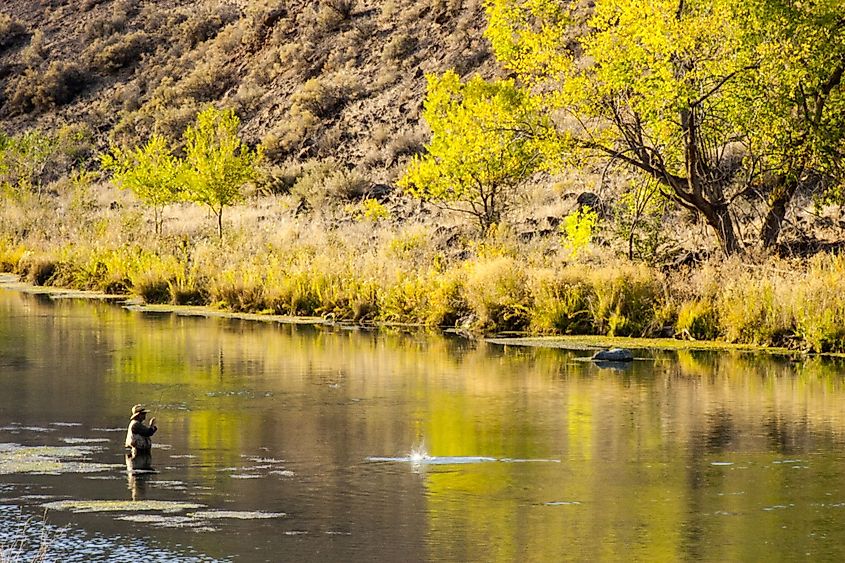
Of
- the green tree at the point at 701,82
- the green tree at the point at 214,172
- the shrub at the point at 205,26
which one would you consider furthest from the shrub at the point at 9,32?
the green tree at the point at 701,82

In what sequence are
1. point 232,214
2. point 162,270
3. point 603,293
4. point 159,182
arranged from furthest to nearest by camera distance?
point 232,214 < point 159,182 < point 162,270 < point 603,293

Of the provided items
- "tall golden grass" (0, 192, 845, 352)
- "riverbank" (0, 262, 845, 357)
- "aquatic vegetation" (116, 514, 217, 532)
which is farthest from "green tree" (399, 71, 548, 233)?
"aquatic vegetation" (116, 514, 217, 532)

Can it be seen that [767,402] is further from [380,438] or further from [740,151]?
[740,151]

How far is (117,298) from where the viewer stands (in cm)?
3186

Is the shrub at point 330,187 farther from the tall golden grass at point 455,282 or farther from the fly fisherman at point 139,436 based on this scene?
the fly fisherman at point 139,436

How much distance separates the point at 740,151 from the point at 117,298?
15622mm

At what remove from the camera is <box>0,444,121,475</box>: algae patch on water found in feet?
42.9

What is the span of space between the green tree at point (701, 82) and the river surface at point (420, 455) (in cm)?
495

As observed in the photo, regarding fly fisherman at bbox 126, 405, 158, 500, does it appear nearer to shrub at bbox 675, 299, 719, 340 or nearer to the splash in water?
the splash in water

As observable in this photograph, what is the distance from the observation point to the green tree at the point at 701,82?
927 inches

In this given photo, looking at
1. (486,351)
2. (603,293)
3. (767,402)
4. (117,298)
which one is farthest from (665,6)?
(117,298)

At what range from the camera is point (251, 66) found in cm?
6512

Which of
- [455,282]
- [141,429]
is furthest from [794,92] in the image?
[141,429]

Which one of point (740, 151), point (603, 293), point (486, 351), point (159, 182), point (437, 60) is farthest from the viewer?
point (437, 60)
